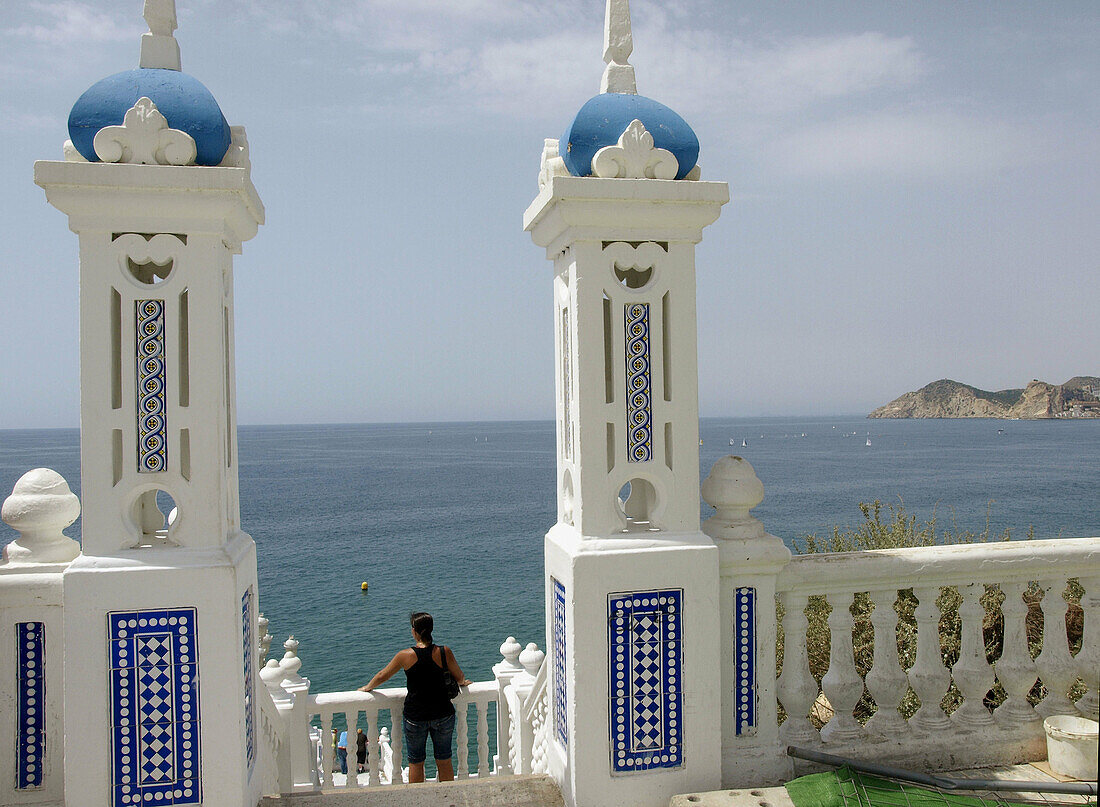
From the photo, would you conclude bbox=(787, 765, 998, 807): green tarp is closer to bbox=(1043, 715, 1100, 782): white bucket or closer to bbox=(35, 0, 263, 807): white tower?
bbox=(1043, 715, 1100, 782): white bucket

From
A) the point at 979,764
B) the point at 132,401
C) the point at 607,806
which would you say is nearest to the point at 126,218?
the point at 132,401

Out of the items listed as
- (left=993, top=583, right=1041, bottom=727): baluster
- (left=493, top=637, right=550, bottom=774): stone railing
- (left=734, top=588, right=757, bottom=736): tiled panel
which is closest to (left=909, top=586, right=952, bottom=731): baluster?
(left=993, top=583, right=1041, bottom=727): baluster

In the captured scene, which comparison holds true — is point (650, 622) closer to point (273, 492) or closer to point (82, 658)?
point (82, 658)

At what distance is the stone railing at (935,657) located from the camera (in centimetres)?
389

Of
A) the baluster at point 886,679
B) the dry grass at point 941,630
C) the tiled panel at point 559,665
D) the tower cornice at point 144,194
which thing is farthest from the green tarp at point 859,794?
the tower cornice at point 144,194

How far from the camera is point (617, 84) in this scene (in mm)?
3789

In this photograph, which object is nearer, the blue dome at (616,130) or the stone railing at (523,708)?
the blue dome at (616,130)

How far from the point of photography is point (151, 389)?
3.28m

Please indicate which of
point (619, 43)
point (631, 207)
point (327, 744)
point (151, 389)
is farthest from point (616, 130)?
point (327, 744)

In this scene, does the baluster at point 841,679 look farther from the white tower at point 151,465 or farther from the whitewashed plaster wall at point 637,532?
the white tower at point 151,465

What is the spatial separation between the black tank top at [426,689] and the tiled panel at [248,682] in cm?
243

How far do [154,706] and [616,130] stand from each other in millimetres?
3080

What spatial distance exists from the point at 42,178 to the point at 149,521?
60.6 inches

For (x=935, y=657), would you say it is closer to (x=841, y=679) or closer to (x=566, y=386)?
(x=841, y=679)
